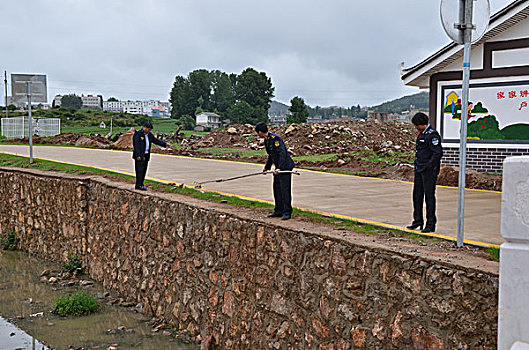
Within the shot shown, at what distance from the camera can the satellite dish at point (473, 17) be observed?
5793 millimetres

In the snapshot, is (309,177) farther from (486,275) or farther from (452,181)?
(486,275)

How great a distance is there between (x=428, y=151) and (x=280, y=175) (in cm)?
220

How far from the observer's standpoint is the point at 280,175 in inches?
338

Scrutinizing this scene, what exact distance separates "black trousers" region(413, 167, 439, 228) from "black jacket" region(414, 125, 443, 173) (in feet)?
0.24

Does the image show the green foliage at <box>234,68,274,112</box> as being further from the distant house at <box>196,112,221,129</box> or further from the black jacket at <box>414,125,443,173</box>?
the black jacket at <box>414,125,443,173</box>

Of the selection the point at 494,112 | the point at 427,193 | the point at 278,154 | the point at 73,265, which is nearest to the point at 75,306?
the point at 73,265

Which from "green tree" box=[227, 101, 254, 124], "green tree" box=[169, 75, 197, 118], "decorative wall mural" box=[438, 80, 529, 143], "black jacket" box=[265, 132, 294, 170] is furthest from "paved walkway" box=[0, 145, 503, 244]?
"green tree" box=[169, 75, 197, 118]

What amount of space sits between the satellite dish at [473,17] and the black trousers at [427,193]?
83.8 inches

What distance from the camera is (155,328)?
10.2 meters

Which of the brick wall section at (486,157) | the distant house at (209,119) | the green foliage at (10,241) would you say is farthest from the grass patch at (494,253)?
the distant house at (209,119)

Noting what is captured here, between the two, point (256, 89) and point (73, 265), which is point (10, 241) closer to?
point (73, 265)

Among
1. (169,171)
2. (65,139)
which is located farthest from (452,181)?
(65,139)

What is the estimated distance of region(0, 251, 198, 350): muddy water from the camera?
9.59 m

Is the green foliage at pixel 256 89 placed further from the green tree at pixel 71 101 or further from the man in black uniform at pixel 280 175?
the man in black uniform at pixel 280 175
